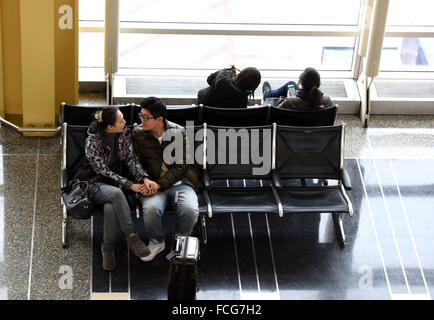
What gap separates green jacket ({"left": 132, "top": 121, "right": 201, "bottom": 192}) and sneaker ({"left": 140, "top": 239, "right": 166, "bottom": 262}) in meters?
0.43

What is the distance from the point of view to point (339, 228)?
266 inches

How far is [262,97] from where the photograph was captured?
8289 mm

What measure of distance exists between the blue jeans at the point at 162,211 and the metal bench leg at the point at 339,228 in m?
1.25

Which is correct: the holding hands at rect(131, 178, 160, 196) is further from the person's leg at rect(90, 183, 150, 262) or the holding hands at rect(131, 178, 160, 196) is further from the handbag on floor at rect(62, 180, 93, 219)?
the handbag on floor at rect(62, 180, 93, 219)

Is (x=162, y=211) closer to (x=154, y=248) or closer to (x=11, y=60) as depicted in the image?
(x=154, y=248)

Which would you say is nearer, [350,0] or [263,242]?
[263,242]

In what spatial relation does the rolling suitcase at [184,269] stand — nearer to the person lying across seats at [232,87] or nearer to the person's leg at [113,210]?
the person's leg at [113,210]

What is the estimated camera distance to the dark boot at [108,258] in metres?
6.28

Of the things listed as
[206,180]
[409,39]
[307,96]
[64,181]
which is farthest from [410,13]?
[64,181]

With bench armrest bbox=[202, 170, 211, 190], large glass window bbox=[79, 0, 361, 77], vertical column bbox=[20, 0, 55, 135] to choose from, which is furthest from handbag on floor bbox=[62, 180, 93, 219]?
large glass window bbox=[79, 0, 361, 77]

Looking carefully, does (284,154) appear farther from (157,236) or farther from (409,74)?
(409,74)

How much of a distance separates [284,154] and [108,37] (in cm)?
225

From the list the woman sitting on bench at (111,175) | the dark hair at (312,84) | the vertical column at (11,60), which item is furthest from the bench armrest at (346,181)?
the vertical column at (11,60)

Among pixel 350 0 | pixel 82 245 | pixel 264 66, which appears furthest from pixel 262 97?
pixel 82 245
